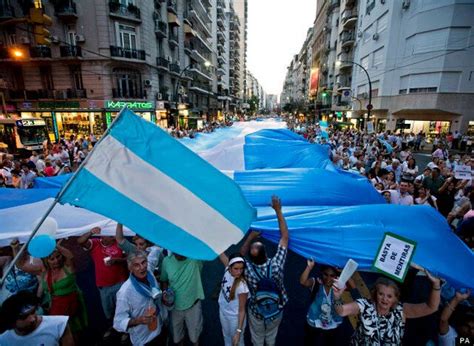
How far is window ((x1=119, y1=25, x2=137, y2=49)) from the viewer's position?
22.5 meters

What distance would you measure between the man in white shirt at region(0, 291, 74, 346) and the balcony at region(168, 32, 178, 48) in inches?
1235

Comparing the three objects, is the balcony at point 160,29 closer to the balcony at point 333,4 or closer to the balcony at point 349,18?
the balcony at point 349,18

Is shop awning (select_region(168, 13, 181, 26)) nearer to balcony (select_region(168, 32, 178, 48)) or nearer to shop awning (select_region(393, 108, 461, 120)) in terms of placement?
balcony (select_region(168, 32, 178, 48))

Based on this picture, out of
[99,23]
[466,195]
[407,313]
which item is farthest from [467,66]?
[99,23]

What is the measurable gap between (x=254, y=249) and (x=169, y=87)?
98.1 feet

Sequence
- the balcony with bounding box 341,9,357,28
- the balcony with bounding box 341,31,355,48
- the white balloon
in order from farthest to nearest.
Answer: the balcony with bounding box 341,31,355,48 → the balcony with bounding box 341,9,357,28 → the white balloon

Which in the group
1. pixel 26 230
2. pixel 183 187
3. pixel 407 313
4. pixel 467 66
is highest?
pixel 467 66

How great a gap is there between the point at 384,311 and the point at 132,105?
2523cm

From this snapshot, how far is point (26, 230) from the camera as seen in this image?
3506 mm

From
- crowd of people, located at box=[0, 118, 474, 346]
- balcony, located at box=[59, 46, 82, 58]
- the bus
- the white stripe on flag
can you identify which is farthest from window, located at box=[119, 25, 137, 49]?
the white stripe on flag

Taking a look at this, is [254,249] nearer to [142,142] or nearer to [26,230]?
[142,142]

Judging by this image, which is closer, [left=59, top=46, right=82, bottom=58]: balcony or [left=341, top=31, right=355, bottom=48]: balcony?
[left=59, top=46, right=82, bottom=58]: balcony

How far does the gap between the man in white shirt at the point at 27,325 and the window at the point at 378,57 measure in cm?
3159

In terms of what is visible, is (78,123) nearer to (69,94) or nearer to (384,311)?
(69,94)
